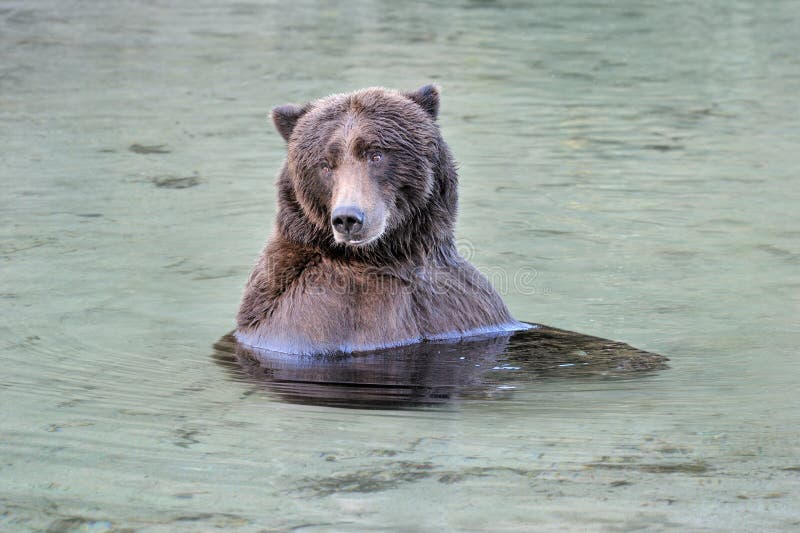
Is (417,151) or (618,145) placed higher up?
(417,151)

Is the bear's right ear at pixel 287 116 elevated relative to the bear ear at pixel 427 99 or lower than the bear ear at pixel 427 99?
lower

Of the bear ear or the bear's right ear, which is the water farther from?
the bear ear

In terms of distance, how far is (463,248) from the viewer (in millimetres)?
9680

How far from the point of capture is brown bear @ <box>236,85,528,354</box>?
270 inches

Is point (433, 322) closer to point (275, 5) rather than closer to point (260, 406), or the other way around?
point (260, 406)

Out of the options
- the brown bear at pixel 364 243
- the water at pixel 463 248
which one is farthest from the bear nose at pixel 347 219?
the water at pixel 463 248

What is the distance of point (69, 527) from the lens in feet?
14.9

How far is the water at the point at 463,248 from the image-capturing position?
4891mm

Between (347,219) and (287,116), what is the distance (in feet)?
3.40

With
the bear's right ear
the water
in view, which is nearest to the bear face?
the bear's right ear

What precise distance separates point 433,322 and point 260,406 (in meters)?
1.36

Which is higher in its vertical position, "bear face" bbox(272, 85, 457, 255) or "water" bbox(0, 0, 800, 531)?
"bear face" bbox(272, 85, 457, 255)

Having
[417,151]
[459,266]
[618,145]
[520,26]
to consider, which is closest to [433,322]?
[459,266]

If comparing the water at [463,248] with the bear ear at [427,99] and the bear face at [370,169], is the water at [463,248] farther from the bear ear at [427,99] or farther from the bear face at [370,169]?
the bear ear at [427,99]
